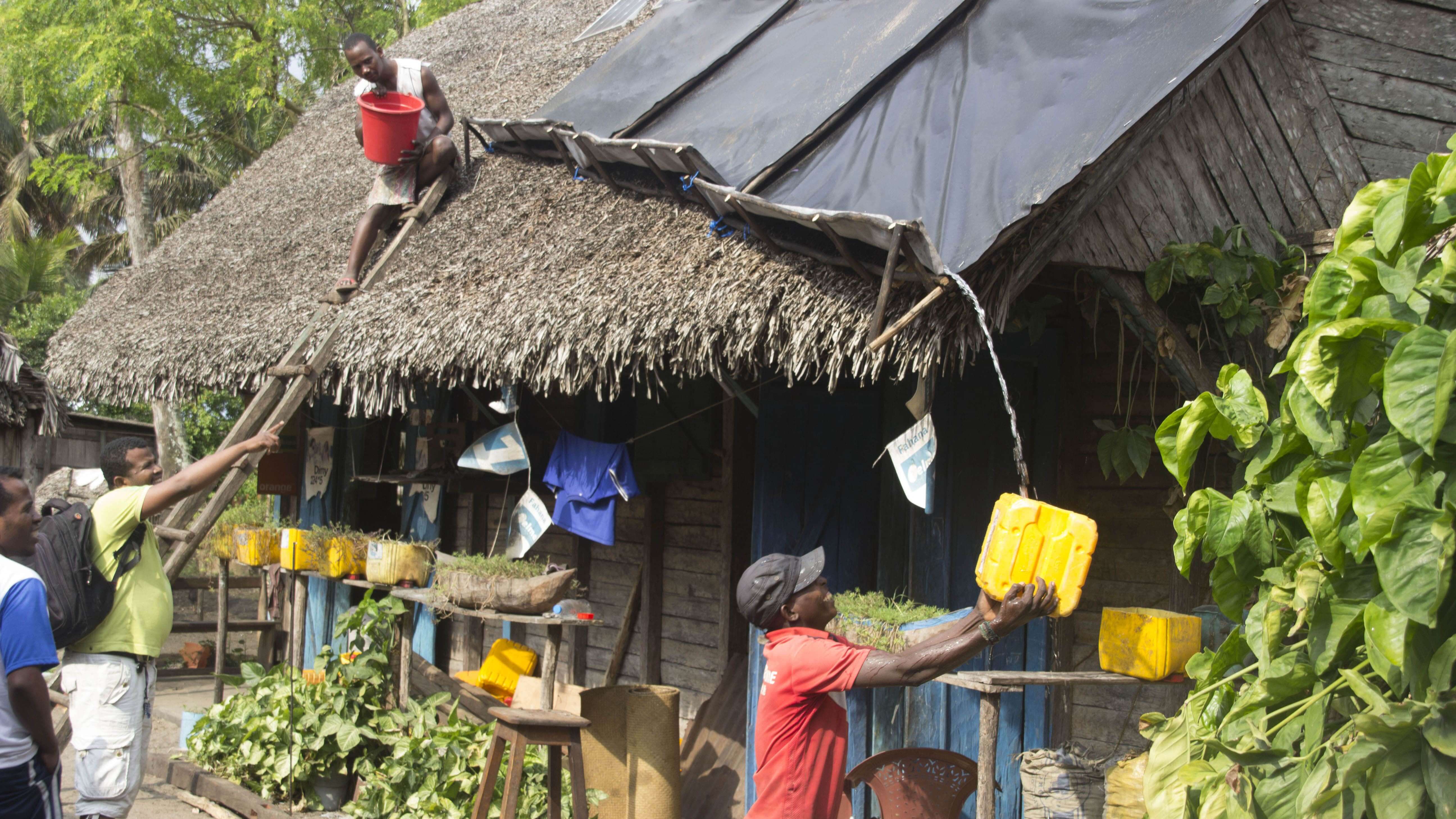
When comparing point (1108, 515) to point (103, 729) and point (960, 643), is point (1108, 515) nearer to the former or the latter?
point (960, 643)

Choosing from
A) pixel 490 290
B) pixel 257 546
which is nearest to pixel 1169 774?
pixel 490 290

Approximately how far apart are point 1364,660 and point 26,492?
12.3 feet

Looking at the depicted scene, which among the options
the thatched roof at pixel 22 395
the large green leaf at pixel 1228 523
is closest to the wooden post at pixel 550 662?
the large green leaf at pixel 1228 523

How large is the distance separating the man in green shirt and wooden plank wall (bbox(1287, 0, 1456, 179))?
14.8ft

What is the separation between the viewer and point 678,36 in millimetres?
6641

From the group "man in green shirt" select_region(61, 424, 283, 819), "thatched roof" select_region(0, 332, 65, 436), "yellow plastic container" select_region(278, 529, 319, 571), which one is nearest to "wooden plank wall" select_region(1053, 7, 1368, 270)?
"man in green shirt" select_region(61, 424, 283, 819)

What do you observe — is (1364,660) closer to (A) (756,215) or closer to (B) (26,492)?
(A) (756,215)

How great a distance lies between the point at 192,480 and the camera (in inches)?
162

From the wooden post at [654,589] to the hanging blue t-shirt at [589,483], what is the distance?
573 millimetres

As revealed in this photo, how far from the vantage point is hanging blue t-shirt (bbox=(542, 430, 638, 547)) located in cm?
605

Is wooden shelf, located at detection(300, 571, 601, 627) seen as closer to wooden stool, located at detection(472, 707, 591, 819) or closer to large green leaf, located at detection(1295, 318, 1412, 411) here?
wooden stool, located at detection(472, 707, 591, 819)

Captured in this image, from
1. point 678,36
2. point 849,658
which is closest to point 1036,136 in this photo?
point 849,658

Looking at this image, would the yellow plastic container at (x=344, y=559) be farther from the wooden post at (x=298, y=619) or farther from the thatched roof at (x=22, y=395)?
the thatched roof at (x=22, y=395)

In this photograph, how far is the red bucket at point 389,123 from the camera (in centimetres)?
688
